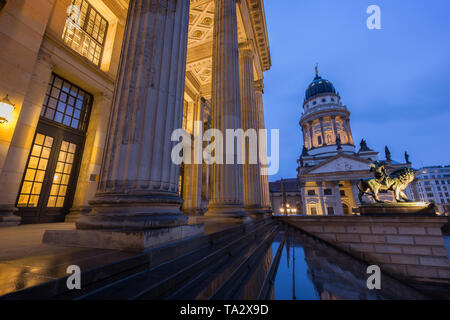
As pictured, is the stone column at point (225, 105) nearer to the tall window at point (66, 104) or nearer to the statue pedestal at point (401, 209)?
the tall window at point (66, 104)

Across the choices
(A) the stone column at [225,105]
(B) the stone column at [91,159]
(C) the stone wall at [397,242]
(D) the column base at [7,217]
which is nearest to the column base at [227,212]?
(A) the stone column at [225,105]

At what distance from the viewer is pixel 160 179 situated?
2.70 m

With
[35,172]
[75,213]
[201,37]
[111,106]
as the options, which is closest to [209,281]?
[111,106]

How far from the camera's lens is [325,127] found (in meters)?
57.3

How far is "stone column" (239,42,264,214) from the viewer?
8.15 m

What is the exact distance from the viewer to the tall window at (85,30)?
7.72 meters

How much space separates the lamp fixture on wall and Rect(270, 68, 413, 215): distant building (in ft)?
144

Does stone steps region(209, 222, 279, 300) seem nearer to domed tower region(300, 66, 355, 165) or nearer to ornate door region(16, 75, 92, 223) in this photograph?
ornate door region(16, 75, 92, 223)

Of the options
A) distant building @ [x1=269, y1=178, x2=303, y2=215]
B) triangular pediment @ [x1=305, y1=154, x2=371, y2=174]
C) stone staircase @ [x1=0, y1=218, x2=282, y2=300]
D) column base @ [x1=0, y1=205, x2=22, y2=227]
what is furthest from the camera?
distant building @ [x1=269, y1=178, x2=303, y2=215]

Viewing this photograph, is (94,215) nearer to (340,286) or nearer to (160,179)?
(160,179)

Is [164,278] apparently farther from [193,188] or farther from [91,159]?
[193,188]

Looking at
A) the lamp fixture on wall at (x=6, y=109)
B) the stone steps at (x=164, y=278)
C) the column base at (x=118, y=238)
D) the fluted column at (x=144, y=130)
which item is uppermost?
the lamp fixture on wall at (x=6, y=109)

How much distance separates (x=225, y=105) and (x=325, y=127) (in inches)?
2349

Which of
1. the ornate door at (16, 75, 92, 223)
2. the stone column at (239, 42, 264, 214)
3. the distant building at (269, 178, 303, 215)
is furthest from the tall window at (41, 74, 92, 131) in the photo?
the distant building at (269, 178, 303, 215)
